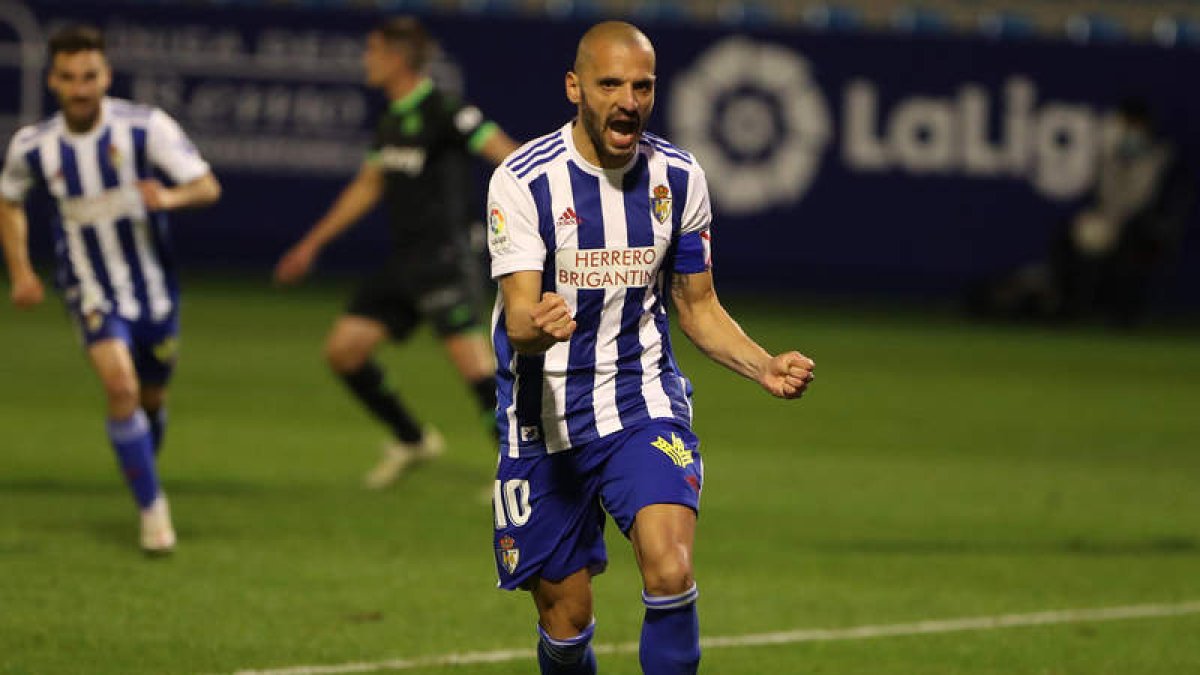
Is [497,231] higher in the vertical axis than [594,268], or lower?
higher

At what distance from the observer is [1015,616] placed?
8.26 meters

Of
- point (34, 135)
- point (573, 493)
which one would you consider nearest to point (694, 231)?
point (573, 493)

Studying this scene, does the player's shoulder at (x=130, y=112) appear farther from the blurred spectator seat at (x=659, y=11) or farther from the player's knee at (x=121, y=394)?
the blurred spectator seat at (x=659, y=11)

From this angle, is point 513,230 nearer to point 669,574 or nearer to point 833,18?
point 669,574

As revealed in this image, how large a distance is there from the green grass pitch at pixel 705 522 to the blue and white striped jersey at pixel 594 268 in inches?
58.7

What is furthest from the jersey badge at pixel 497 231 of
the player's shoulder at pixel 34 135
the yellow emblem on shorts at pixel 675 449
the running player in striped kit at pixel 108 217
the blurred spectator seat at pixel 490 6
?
the blurred spectator seat at pixel 490 6

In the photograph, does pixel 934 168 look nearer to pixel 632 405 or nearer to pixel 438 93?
pixel 438 93

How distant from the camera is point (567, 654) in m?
6.04

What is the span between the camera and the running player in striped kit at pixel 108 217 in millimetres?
8922

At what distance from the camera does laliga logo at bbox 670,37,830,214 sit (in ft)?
66.8

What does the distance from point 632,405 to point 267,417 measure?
7.61 metres

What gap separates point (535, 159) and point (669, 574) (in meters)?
1.23

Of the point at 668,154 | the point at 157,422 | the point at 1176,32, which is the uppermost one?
the point at 668,154

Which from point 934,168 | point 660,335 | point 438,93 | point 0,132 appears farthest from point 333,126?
point 660,335
